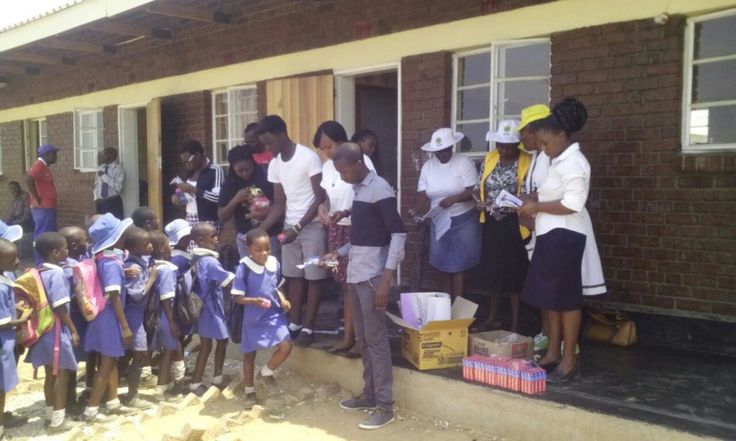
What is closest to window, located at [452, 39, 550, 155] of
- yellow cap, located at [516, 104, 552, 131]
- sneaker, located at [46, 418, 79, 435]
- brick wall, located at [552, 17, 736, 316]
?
brick wall, located at [552, 17, 736, 316]

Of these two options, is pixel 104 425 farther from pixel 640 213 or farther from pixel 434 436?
pixel 640 213

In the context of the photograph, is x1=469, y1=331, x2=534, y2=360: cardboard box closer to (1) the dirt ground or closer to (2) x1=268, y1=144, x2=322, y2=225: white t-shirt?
(1) the dirt ground

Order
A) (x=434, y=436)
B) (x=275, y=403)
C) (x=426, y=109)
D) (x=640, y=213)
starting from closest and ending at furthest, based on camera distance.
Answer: (x=434, y=436)
(x=275, y=403)
(x=640, y=213)
(x=426, y=109)

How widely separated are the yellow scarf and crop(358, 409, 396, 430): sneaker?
5.02 feet

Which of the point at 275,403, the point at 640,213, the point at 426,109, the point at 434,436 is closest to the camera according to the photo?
the point at 434,436

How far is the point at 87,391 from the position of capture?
466 centimetres

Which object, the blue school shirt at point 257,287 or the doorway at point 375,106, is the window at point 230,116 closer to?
the doorway at point 375,106

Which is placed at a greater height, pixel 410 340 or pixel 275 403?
pixel 410 340

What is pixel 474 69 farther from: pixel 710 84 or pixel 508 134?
pixel 710 84

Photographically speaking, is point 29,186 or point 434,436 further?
point 29,186

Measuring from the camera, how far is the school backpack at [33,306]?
400 centimetres

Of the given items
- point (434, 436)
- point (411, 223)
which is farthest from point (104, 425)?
point (411, 223)

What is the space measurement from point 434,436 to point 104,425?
2116 millimetres

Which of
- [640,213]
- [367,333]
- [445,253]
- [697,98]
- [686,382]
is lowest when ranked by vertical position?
[686,382]
